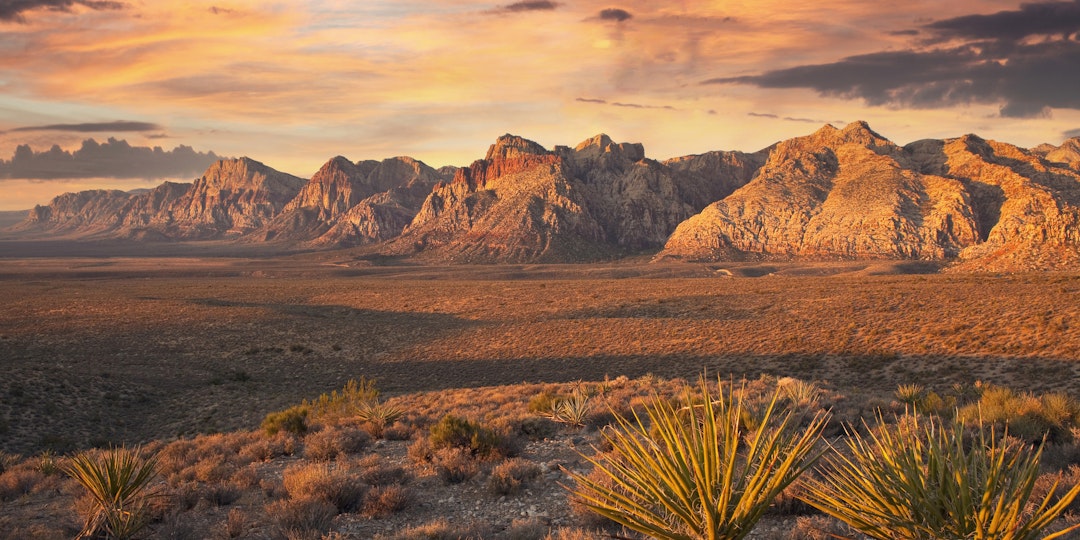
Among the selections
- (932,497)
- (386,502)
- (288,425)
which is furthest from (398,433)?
(932,497)

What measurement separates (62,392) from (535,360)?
2056 centimetres

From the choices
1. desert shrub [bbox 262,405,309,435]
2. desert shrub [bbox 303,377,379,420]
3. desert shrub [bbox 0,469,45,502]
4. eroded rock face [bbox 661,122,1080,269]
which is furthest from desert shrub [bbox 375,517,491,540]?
eroded rock face [bbox 661,122,1080,269]

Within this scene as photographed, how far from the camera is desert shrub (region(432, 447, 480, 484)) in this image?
30.1 feet

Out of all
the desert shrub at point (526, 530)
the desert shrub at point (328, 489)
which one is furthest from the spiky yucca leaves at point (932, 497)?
the desert shrub at point (328, 489)

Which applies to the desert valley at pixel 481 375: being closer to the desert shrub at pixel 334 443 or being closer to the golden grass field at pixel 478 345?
the desert shrub at pixel 334 443

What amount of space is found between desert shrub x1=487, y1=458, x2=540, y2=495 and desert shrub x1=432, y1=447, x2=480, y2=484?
399mm

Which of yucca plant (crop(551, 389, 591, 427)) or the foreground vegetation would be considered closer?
the foreground vegetation

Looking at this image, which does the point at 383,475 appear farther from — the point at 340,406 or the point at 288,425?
the point at 340,406

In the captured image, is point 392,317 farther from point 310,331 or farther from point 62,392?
point 62,392

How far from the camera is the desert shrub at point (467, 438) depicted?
10422mm

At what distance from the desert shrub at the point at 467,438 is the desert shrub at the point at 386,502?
228 cm

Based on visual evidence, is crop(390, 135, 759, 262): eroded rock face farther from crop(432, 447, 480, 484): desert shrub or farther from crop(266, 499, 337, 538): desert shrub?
crop(266, 499, 337, 538): desert shrub

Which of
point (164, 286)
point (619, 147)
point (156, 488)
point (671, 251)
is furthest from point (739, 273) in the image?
point (619, 147)

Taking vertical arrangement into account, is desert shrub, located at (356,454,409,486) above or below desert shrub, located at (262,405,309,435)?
above
